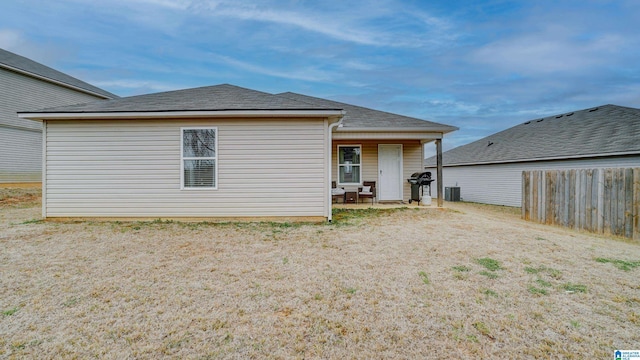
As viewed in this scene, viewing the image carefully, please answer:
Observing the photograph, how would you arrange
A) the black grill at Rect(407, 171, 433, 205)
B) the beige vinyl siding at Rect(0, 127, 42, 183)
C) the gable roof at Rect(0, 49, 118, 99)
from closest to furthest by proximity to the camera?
1. the black grill at Rect(407, 171, 433, 205)
2. the beige vinyl siding at Rect(0, 127, 42, 183)
3. the gable roof at Rect(0, 49, 118, 99)

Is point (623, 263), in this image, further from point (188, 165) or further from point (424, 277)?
point (188, 165)

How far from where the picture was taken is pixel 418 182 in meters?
11.5

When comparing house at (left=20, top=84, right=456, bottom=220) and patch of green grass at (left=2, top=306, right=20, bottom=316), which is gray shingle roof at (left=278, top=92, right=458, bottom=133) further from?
patch of green grass at (left=2, top=306, right=20, bottom=316)

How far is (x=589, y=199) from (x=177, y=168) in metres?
11.0

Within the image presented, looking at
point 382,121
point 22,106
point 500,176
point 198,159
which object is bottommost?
point 500,176

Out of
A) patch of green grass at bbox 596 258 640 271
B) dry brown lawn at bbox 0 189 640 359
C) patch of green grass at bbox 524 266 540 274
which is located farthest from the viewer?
patch of green grass at bbox 596 258 640 271

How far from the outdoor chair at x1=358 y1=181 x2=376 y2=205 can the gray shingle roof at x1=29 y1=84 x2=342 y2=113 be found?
13.6 ft

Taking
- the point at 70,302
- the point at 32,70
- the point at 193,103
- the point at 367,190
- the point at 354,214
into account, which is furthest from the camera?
the point at 32,70

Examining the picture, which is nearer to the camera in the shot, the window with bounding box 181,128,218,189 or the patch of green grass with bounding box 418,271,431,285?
the patch of green grass with bounding box 418,271,431,285

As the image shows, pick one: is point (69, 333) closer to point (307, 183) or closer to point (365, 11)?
point (307, 183)

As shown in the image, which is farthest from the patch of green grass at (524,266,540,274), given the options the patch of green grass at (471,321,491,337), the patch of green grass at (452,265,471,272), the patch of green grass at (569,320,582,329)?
the patch of green grass at (471,321,491,337)

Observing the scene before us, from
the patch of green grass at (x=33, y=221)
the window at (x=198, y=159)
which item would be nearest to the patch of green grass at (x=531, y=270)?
the window at (x=198, y=159)

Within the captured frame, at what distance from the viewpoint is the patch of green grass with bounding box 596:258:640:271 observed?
4523 mm

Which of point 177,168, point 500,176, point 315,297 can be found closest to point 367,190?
point 177,168
